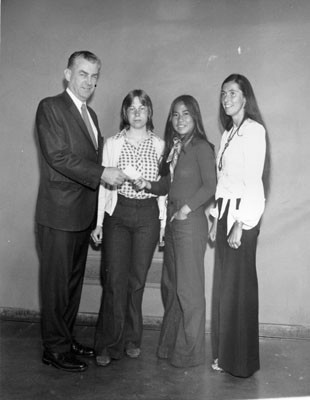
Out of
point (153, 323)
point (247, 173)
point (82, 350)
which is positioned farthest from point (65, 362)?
point (247, 173)

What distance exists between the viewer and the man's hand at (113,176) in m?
3.08

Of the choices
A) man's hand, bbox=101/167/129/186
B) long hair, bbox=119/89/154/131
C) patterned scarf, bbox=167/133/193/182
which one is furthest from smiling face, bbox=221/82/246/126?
man's hand, bbox=101/167/129/186

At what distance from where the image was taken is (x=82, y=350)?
339cm

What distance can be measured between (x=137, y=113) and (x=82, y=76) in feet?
1.36

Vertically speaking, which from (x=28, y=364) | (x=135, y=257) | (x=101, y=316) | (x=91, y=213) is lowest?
(x=28, y=364)

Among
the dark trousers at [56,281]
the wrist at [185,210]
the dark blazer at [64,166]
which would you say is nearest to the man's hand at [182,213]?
the wrist at [185,210]

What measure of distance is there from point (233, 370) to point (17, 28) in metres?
2.98

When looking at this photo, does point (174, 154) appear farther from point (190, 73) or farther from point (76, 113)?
point (190, 73)

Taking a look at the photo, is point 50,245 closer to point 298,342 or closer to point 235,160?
point 235,160

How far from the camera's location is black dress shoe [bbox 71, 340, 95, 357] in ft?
11.1

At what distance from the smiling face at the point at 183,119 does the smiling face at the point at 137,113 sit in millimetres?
206

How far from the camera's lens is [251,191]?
2938 mm

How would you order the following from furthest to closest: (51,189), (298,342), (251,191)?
(298,342) < (51,189) < (251,191)

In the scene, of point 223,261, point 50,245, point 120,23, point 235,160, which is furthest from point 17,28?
point 223,261
